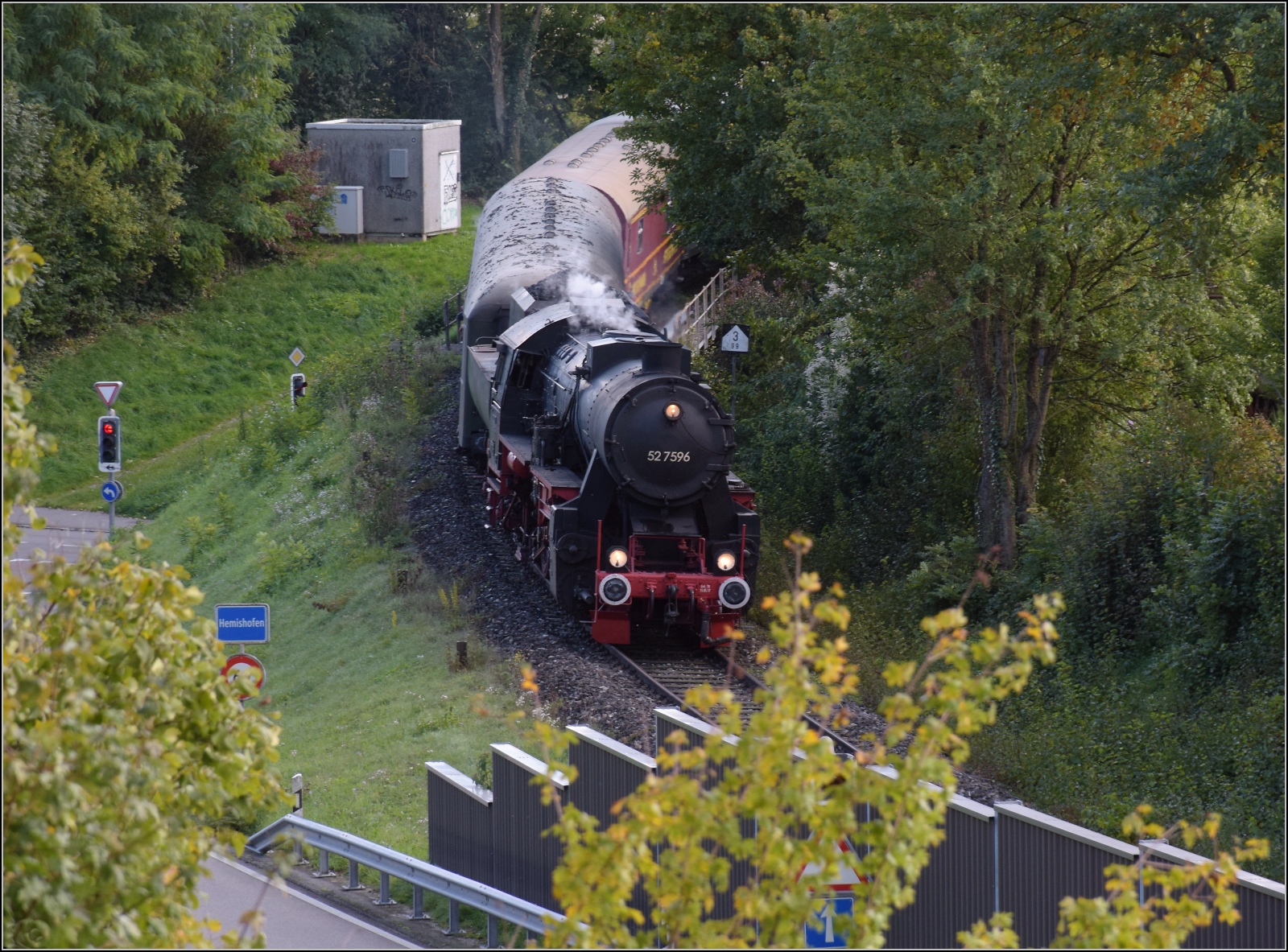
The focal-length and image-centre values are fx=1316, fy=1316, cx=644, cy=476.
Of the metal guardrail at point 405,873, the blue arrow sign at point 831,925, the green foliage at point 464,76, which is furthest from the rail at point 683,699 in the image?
the green foliage at point 464,76

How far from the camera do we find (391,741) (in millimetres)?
13156

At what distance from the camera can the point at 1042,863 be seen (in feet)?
23.2

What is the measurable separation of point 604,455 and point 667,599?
175 cm

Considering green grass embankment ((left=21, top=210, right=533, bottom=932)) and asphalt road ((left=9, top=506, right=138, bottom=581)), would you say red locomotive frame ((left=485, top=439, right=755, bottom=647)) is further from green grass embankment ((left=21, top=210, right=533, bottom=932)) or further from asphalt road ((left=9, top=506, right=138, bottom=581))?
asphalt road ((left=9, top=506, right=138, bottom=581))

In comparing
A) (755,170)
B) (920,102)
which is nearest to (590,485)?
(920,102)

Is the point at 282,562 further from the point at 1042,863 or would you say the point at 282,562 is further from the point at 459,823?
the point at 1042,863

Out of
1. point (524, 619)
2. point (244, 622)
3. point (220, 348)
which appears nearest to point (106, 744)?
point (244, 622)

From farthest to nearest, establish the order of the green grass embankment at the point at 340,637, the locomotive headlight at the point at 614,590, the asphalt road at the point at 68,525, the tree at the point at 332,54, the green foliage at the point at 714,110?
the tree at the point at 332,54 → the green foliage at the point at 714,110 → the asphalt road at the point at 68,525 → the locomotive headlight at the point at 614,590 → the green grass embankment at the point at 340,637

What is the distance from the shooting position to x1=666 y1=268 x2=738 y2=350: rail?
27109 millimetres

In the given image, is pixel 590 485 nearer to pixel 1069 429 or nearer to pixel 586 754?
pixel 586 754

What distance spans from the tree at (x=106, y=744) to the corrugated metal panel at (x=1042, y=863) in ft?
12.8

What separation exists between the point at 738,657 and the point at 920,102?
23.3 ft

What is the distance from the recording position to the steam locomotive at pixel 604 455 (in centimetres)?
1432

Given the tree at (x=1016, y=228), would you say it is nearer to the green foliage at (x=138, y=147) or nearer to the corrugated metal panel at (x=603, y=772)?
the corrugated metal panel at (x=603, y=772)
